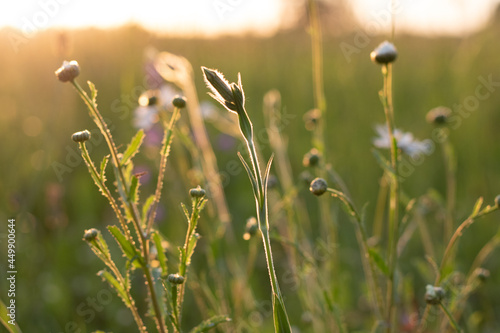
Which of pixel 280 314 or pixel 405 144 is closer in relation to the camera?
pixel 280 314

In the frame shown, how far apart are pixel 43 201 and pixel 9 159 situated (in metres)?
0.34

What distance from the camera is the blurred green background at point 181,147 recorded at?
7.00 ft

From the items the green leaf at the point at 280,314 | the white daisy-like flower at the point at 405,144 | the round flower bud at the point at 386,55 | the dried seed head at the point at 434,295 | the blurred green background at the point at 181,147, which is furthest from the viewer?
the blurred green background at the point at 181,147

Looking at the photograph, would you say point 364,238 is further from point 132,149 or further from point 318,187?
point 132,149

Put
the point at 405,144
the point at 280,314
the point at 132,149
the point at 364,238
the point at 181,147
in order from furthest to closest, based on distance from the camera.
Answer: the point at 181,147 < the point at 405,144 < the point at 364,238 < the point at 132,149 < the point at 280,314

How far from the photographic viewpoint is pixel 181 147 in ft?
7.25

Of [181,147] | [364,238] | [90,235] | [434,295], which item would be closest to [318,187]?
[364,238]

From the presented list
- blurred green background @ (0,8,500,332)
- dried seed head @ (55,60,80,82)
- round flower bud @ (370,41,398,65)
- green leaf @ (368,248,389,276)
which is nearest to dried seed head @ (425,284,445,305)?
green leaf @ (368,248,389,276)

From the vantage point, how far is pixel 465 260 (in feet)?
7.97

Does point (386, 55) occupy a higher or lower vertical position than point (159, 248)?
higher

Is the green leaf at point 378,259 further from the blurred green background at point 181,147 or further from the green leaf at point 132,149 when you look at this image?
the blurred green background at point 181,147

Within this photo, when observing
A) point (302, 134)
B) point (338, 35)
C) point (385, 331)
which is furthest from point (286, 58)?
point (385, 331)

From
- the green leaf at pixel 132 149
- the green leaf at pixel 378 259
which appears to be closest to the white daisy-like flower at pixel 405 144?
the green leaf at pixel 378 259

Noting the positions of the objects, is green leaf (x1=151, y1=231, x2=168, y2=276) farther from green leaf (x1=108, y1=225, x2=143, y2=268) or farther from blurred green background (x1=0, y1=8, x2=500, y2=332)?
blurred green background (x1=0, y1=8, x2=500, y2=332)
